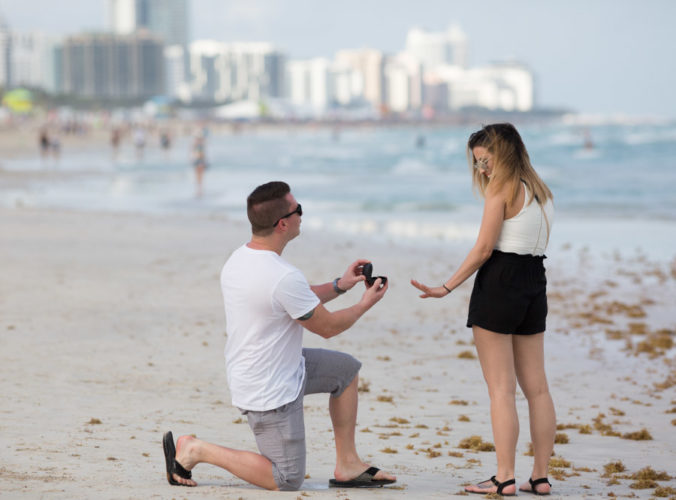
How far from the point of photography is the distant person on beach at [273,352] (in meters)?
3.89

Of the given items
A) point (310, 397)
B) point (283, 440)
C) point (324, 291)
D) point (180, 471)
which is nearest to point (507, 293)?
point (324, 291)

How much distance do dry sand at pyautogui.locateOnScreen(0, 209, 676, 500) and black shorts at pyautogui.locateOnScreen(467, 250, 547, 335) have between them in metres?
0.78

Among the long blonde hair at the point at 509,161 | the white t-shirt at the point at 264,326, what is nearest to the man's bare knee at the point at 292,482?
the white t-shirt at the point at 264,326

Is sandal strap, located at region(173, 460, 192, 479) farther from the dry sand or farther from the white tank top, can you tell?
the white tank top

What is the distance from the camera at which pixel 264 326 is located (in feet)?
12.9

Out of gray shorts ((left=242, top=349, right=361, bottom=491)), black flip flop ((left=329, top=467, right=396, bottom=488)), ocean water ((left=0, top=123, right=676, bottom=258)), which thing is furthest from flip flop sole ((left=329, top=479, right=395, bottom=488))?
ocean water ((left=0, top=123, right=676, bottom=258))

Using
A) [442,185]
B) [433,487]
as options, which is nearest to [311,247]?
[433,487]

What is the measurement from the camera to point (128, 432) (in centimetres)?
512

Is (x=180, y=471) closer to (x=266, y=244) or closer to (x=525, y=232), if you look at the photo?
(x=266, y=244)

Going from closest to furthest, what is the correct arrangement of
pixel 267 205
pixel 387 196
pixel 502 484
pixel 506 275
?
pixel 267 205, pixel 506 275, pixel 502 484, pixel 387 196

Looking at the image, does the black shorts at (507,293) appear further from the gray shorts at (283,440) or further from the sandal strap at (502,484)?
the gray shorts at (283,440)

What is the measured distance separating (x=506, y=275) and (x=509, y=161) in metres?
0.49

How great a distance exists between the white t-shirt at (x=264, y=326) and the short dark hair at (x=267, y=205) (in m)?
0.11

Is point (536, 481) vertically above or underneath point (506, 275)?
underneath
